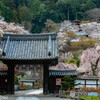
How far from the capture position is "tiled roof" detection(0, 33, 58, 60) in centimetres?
1691

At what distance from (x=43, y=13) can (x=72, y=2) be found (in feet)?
40.8

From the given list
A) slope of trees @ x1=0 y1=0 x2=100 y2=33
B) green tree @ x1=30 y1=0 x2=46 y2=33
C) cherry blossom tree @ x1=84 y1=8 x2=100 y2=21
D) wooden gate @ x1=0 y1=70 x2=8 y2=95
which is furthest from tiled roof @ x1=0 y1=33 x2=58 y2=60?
cherry blossom tree @ x1=84 y1=8 x2=100 y2=21

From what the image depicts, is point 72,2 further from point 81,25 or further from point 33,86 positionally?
point 33,86

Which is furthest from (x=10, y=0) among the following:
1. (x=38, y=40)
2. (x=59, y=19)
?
(x=38, y=40)

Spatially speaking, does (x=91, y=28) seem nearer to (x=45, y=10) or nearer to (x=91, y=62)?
(x=45, y=10)

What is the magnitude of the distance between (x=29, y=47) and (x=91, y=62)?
41.6 ft

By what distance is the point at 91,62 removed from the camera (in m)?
28.6

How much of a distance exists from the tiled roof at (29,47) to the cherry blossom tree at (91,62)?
11109 millimetres

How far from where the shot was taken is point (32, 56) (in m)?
17.0

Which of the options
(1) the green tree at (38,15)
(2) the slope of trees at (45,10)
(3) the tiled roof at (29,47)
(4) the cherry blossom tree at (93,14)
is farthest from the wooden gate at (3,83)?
(4) the cherry blossom tree at (93,14)

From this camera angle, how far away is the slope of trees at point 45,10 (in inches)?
2697

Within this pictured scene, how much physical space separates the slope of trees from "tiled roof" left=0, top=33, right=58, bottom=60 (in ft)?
158

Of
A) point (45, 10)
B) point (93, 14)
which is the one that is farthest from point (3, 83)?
point (93, 14)

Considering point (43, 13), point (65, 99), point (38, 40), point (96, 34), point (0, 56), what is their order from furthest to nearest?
point (43, 13) < point (96, 34) < point (38, 40) < point (0, 56) < point (65, 99)
